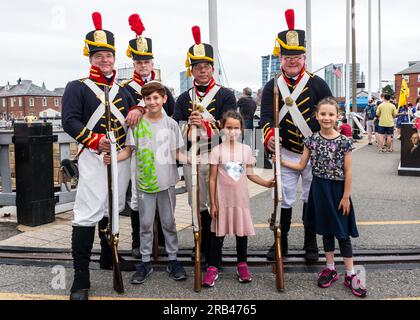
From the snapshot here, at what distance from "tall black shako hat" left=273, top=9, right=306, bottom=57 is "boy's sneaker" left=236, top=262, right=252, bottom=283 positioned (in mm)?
1899

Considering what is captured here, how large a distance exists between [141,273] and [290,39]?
2.41 m

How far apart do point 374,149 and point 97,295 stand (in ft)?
41.8

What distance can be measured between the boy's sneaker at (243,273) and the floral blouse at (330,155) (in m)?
0.98

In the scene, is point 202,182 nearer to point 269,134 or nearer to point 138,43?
point 269,134

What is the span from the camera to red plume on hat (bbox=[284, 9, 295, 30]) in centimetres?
394

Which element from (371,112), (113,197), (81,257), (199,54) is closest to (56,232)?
(81,257)

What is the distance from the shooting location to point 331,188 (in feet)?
11.6

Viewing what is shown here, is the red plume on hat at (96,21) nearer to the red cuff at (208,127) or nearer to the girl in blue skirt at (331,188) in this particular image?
the red cuff at (208,127)

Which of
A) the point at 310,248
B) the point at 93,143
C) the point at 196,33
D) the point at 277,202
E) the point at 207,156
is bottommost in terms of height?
the point at 310,248

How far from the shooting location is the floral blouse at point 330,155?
3.49 m
